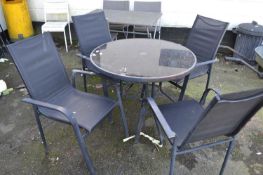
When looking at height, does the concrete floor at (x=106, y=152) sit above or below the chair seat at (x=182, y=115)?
below

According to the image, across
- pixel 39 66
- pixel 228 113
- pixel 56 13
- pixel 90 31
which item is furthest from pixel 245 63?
pixel 56 13

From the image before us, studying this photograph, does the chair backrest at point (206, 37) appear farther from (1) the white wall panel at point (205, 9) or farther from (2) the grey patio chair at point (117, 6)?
(2) the grey patio chair at point (117, 6)

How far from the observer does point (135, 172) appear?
7.16ft

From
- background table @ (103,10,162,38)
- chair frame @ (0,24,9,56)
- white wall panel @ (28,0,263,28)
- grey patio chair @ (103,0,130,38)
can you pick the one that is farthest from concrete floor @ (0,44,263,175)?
white wall panel @ (28,0,263,28)

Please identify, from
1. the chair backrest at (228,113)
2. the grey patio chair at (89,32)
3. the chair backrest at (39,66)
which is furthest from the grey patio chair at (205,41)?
the chair backrest at (39,66)

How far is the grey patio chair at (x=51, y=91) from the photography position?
1.97m

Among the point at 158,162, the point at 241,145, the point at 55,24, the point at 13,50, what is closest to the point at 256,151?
the point at 241,145

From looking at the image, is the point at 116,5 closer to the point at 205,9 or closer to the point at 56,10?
the point at 56,10

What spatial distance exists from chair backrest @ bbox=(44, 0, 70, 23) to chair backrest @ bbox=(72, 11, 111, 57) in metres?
1.92

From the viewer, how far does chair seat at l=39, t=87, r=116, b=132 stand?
2.01m

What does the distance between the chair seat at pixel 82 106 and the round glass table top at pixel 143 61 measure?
12.3 inches

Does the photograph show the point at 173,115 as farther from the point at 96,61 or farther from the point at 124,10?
the point at 124,10

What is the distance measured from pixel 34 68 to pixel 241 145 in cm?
222

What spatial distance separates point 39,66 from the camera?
2160 millimetres
